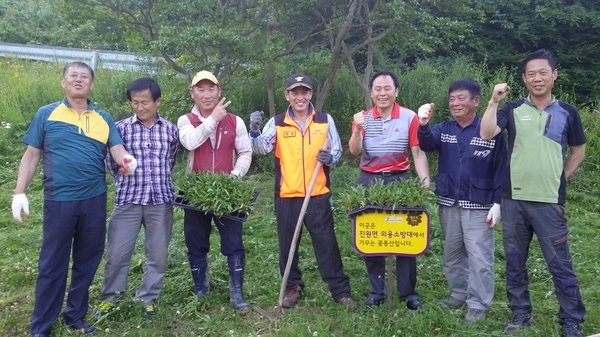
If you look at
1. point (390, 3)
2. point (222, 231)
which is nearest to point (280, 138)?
point (222, 231)

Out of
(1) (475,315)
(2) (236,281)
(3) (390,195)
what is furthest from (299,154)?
(1) (475,315)

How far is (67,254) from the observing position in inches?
148

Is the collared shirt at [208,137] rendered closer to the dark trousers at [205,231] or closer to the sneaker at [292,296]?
the dark trousers at [205,231]

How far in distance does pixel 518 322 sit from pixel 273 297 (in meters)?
1.99

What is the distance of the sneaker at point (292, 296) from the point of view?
14.1 feet

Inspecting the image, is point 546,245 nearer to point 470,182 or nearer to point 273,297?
point 470,182

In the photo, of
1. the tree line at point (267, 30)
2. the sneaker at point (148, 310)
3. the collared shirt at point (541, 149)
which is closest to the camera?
the collared shirt at point (541, 149)

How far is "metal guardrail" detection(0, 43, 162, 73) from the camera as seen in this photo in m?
11.2

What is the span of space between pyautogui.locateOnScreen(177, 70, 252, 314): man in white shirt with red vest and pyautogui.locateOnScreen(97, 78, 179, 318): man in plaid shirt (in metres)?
0.19

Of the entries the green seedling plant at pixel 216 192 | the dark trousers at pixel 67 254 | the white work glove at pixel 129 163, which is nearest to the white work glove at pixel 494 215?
the green seedling plant at pixel 216 192

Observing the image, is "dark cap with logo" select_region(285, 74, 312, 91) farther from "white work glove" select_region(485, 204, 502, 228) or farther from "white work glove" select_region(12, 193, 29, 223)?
"white work glove" select_region(12, 193, 29, 223)

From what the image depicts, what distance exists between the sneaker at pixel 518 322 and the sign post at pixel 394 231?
81 cm

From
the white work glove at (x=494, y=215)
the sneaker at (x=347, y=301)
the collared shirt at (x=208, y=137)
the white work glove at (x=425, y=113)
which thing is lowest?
the sneaker at (x=347, y=301)

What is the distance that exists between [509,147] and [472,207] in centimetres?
53
